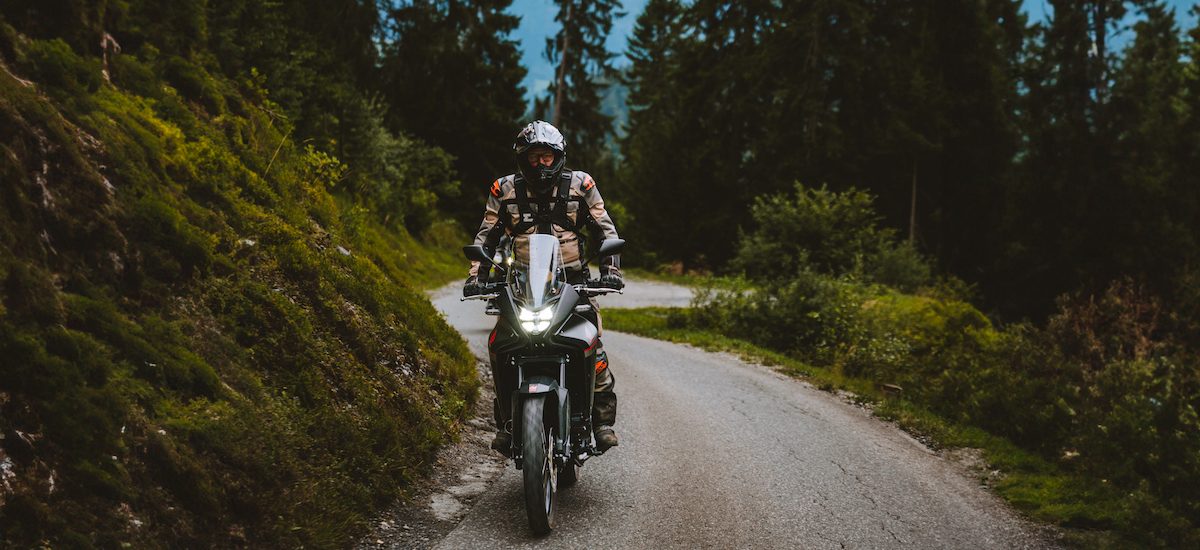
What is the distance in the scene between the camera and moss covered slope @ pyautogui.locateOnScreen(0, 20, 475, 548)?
341 cm

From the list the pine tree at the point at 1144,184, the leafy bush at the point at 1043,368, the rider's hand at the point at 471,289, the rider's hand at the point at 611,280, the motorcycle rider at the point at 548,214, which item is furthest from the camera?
the pine tree at the point at 1144,184

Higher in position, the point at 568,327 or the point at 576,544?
the point at 568,327

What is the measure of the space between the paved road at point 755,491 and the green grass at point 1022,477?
0.25m

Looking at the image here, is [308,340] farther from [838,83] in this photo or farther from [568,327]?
[838,83]

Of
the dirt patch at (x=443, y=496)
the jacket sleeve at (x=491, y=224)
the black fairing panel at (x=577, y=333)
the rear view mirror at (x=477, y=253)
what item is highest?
the jacket sleeve at (x=491, y=224)

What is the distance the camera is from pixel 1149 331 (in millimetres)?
14484

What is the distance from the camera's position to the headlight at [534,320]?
465cm

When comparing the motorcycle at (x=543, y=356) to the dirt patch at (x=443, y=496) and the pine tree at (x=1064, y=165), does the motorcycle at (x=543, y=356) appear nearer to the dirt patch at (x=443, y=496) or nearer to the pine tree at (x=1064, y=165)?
the dirt patch at (x=443, y=496)

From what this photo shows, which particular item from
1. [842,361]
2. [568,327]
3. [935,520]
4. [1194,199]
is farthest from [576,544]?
[1194,199]

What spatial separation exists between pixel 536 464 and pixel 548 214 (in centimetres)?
176

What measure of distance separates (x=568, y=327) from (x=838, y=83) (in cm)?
2839

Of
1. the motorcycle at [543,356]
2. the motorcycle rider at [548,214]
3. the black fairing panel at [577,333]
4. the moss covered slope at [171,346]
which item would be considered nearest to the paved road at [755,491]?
the motorcycle at [543,356]

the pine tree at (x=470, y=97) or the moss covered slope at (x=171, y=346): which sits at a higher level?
the pine tree at (x=470, y=97)

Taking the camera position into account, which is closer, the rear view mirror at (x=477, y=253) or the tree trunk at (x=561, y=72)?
the rear view mirror at (x=477, y=253)
